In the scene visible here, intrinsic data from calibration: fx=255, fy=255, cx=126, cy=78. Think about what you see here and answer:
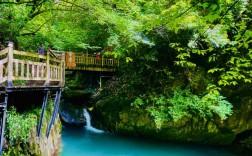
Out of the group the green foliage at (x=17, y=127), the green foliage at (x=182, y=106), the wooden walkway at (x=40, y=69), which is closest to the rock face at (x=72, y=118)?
the wooden walkway at (x=40, y=69)

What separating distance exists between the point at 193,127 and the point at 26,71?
8.51 m

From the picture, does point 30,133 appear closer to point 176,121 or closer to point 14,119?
point 14,119

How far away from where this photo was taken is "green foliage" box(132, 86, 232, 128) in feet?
36.7

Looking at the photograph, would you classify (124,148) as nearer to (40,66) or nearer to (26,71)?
(40,66)

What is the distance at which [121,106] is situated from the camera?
1391 cm

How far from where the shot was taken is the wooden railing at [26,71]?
5.64 metres

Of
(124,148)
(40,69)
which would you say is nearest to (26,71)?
(40,69)

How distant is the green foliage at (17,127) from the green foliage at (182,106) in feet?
21.1

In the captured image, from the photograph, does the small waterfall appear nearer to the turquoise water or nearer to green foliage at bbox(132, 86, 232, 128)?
the turquoise water

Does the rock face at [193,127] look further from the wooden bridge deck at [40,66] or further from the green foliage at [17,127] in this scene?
the green foliage at [17,127]

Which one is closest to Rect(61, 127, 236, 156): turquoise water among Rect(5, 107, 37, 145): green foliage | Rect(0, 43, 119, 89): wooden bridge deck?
Rect(0, 43, 119, 89): wooden bridge deck

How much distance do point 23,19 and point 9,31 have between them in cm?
59

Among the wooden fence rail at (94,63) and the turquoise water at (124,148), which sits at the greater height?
the wooden fence rail at (94,63)

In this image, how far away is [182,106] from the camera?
11805mm
